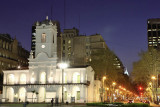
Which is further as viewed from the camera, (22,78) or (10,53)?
(10,53)

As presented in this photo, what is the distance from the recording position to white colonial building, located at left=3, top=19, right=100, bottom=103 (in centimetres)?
7038

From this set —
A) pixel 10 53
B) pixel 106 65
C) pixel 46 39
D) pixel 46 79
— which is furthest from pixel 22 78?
pixel 10 53

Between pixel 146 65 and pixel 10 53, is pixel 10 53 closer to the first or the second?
pixel 10 53

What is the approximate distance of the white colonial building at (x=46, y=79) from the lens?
231 feet

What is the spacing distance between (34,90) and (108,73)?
23895 mm

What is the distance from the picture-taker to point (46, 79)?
72.6 metres

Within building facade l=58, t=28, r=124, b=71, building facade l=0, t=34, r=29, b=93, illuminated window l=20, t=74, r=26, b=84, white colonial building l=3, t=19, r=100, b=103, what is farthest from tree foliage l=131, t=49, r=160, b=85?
building facade l=0, t=34, r=29, b=93

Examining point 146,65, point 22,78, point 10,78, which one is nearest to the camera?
point 146,65

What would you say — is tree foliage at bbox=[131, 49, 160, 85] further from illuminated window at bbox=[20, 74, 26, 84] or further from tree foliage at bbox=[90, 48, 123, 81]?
illuminated window at bbox=[20, 74, 26, 84]

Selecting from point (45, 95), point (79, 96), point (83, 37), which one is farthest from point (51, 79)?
point (83, 37)

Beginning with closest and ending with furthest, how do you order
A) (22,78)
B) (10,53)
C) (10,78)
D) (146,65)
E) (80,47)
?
(146,65), (22,78), (10,78), (10,53), (80,47)

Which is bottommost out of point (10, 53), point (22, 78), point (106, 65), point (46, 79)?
point (46, 79)

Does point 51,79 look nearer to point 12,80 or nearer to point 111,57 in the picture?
point 12,80

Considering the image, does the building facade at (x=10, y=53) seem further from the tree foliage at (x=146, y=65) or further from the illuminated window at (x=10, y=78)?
the tree foliage at (x=146, y=65)
